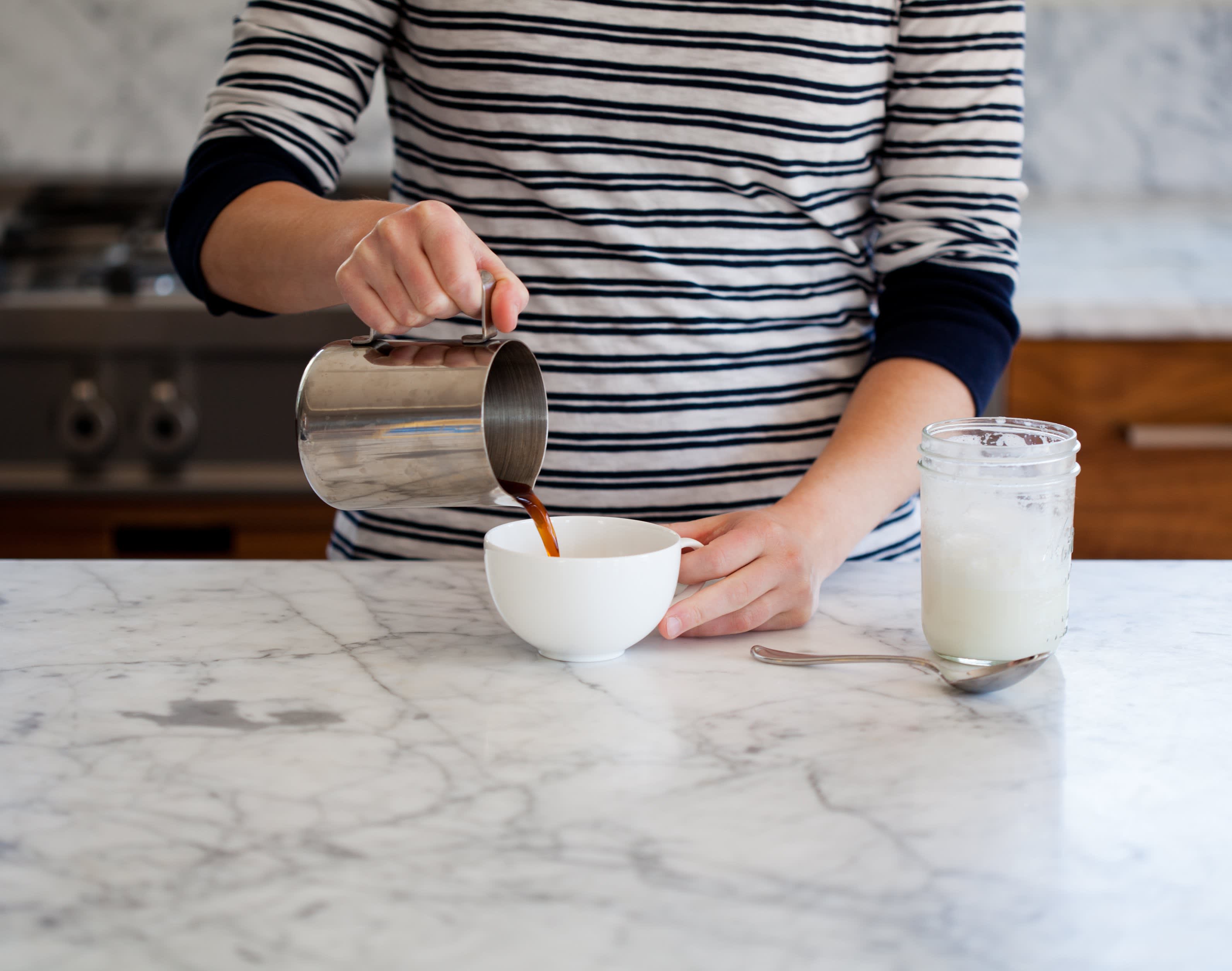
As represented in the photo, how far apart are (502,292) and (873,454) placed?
353 millimetres

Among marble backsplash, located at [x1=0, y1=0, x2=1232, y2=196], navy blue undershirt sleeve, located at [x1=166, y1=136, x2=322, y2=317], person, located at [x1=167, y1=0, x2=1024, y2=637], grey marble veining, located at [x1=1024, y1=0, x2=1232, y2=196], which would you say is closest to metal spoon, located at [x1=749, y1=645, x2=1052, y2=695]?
person, located at [x1=167, y1=0, x2=1024, y2=637]

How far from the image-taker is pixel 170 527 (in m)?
1.93

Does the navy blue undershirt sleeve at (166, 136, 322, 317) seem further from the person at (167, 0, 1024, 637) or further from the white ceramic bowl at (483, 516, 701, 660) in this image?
the white ceramic bowl at (483, 516, 701, 660)

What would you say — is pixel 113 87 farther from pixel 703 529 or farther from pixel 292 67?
pixel 703 529

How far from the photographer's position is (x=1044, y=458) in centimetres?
70

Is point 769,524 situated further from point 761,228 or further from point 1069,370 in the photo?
point 1069,370

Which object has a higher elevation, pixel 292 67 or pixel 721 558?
pixel 292 67

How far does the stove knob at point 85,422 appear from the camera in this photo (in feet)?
6.11

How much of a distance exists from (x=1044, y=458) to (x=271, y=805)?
46 centimetres

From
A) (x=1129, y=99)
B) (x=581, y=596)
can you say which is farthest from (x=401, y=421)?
(x=1129, y=99)

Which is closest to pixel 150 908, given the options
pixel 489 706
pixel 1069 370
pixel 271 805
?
pixel 271 805

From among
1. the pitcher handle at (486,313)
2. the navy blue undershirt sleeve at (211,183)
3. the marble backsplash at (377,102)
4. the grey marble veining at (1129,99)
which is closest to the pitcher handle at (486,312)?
the pitcher handle at (486,313)

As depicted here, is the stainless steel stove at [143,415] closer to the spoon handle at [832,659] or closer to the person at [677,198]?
the person at [677,198]

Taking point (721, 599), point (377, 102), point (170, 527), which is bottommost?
point (170, 527)
